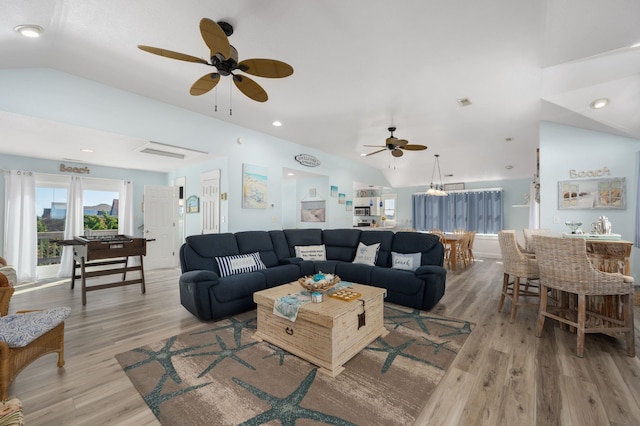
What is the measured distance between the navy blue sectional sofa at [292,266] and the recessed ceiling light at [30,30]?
239 centimetres

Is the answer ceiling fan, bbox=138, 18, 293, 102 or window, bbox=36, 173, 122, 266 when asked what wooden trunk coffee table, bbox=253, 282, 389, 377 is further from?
window, bbox=36, 173, 122, 266

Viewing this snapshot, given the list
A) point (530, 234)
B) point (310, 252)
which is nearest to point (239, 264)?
point (310, 252)

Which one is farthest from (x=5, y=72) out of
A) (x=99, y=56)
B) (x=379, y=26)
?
(x=379, y=26)

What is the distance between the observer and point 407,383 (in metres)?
1.97

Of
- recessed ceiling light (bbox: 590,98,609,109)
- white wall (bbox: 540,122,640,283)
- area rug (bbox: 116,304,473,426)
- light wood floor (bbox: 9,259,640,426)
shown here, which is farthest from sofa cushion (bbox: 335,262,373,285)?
recessed ceiling light (bbox: 590,98,609,109)

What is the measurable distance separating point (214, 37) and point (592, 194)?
5311 mm

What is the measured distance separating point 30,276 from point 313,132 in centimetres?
597

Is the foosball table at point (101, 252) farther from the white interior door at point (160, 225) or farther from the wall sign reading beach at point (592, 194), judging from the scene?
the wall sign reading beach at point (592, 194)

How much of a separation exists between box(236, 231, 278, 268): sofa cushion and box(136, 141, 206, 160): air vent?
5.57 ft

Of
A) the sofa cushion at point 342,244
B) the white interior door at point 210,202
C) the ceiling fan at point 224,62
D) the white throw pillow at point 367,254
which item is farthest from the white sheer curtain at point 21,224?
the white throw pillow at point 367,254

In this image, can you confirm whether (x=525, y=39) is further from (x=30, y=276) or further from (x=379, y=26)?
(x=30, y=276)

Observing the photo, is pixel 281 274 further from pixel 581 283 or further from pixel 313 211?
pixel 313 211

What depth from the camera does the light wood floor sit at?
1664 millimetres

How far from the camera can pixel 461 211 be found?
8641mm
